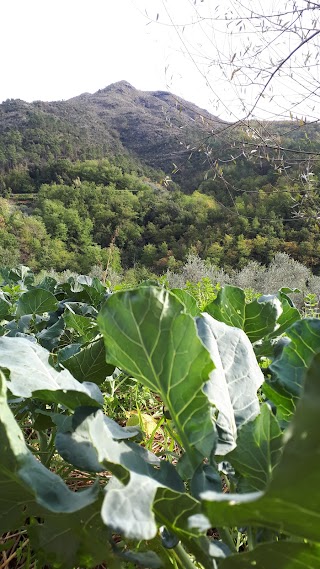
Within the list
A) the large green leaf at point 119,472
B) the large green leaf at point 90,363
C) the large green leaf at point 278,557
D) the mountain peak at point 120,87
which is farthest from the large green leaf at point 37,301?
the mountain peak at point 120,87

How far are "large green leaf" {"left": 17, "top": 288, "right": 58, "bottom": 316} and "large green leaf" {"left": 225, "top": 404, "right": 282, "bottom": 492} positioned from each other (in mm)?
847

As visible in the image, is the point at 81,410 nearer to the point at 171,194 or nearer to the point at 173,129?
the point at 173,129

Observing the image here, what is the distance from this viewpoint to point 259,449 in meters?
0.45

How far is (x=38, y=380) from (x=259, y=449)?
0.77 feet

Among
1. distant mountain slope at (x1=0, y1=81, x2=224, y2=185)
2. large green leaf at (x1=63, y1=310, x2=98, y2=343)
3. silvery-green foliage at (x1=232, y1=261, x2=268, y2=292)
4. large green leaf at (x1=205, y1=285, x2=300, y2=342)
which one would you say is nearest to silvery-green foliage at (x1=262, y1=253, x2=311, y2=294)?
silvery-green foliage at (x1=232, y1=261, x2=268, y2=292)

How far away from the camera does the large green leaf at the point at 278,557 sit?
34 centimetres

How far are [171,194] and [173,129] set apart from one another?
77.5 feet

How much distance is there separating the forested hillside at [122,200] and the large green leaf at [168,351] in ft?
35.0

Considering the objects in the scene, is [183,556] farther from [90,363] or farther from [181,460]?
[90,363]

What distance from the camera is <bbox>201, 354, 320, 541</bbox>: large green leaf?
0.22 m

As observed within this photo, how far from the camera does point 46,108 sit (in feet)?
137

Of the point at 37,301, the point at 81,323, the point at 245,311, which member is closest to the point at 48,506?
the point at 245,311

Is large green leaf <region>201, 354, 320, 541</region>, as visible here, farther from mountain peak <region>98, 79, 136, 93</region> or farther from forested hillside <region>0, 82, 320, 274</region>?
mountain peak <region>98, 79, 136, 93</region>

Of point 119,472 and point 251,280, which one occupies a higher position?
point 119,472
